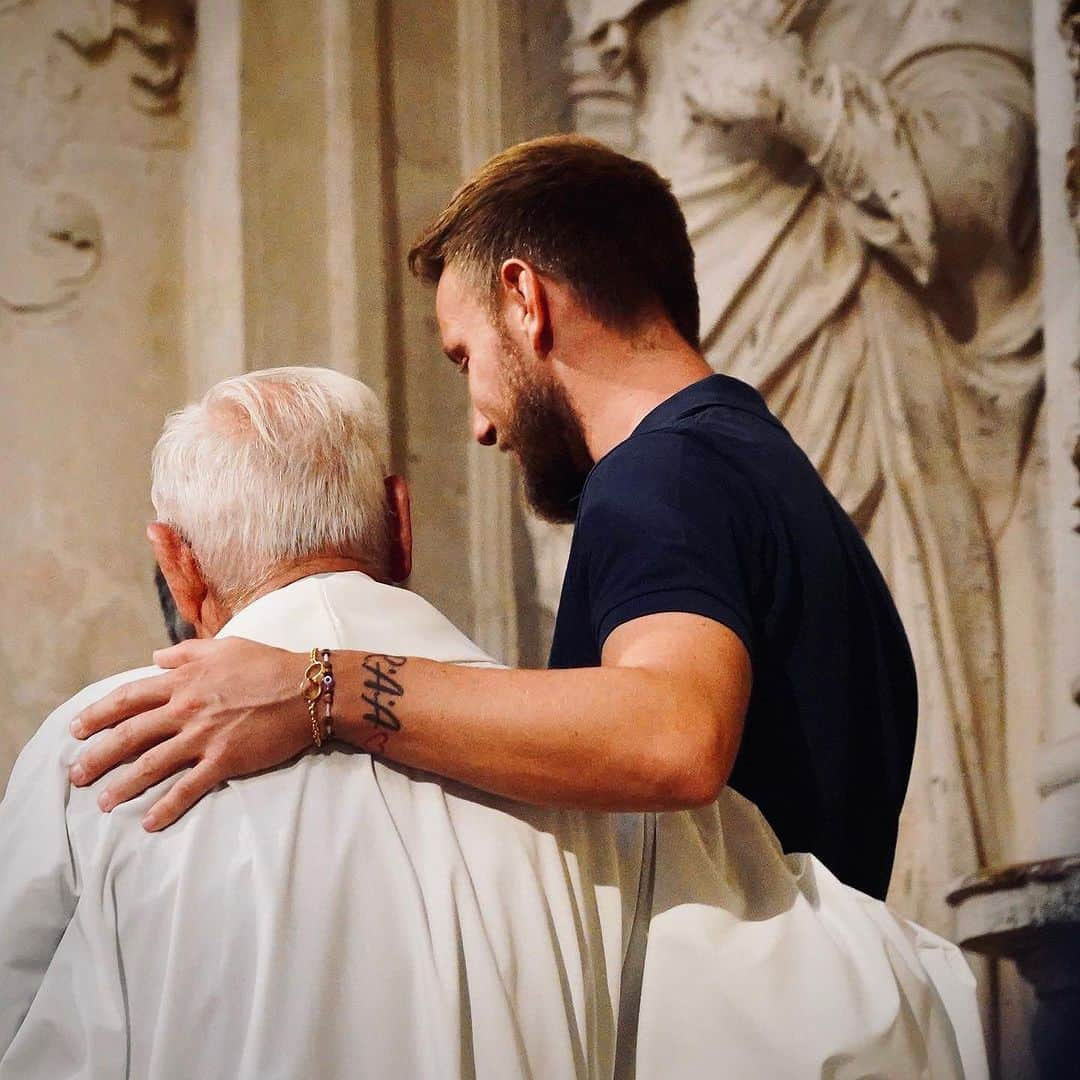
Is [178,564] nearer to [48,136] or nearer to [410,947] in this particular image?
[410,947]

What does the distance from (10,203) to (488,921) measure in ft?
7.43

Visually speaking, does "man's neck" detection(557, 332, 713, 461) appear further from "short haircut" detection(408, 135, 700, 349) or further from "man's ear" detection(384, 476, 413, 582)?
"man's ear" detection(384, 476, 413, 582)

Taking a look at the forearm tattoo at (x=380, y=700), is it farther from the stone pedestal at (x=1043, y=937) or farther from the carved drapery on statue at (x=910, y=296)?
the carved drapery on statue at (x=910, y=296)

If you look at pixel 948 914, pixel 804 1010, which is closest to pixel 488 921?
pixel 804 1010

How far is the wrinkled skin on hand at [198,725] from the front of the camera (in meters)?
1.31

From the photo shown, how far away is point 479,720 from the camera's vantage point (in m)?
1.32

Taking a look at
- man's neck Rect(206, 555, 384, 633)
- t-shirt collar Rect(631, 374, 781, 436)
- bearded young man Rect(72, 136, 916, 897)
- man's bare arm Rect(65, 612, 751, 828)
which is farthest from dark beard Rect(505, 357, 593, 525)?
man's bare arm Rect(65, 612, 751, 828)

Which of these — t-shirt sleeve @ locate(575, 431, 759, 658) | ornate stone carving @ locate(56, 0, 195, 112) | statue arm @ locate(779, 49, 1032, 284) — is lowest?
t-shirt sleeve @ locate(575, 431, 759, 658)

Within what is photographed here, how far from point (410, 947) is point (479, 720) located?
0.17 m

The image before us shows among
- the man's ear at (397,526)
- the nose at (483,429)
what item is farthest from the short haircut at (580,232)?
the man's ear at (397,526)

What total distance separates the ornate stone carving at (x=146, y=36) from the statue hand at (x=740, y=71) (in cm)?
96

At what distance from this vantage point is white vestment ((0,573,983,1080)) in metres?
1.25

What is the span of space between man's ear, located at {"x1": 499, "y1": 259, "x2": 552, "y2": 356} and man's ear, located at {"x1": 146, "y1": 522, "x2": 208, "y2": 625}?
0.48 meters

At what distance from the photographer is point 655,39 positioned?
134 inches
